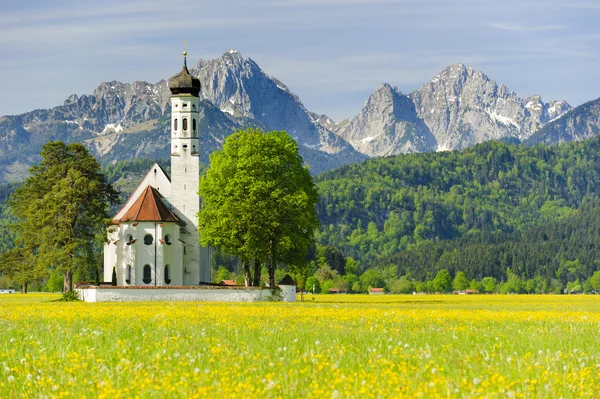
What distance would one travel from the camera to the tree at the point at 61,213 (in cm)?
7862

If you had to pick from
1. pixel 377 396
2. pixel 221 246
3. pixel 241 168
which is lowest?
pixel 377 396

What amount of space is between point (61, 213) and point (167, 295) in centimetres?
1464

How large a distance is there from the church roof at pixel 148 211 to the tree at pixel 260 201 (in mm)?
6542

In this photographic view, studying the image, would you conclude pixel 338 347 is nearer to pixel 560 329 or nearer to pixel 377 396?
pixel 377 396

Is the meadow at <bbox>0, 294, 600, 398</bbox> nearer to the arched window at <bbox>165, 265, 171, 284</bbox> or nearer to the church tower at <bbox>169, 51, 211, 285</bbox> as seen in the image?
the arched window at <bbox>165, 265, 171, 284</bbox>

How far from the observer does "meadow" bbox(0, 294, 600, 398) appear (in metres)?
16.0

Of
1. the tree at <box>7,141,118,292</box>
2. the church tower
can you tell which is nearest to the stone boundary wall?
the tree at <box>7,141,118,292</box>

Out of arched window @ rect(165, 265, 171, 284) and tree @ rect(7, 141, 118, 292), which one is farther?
arched window @ rect(165, 265, 171, 284)

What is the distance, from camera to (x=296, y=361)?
19.0 m

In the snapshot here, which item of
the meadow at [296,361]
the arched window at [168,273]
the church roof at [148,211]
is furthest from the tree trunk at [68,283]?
the meadow at [296,361]

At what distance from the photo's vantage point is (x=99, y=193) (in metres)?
82.4

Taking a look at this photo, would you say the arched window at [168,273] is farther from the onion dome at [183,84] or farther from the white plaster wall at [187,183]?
the onion dome at [183,84]

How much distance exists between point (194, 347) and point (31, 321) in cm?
1276

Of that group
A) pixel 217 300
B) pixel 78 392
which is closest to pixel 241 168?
pixel 217 300
